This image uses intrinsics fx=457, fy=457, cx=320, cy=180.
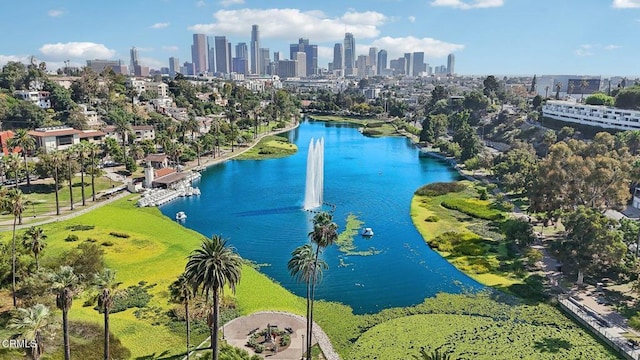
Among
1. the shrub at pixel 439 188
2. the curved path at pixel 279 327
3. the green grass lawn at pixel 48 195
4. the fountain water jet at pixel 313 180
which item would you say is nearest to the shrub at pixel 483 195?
the shrub at pixel 439 188

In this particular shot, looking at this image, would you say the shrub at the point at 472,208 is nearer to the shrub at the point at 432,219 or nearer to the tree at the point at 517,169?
the shrub at the point at 432,219

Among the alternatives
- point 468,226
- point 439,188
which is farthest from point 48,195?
point 439,188

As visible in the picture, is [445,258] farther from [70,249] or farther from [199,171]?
[199,171]

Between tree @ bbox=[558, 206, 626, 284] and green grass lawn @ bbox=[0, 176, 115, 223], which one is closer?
tree @ bbox=[558, 206, 626, 284]

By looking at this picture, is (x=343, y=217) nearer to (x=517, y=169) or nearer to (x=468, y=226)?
(x=468, y=226)

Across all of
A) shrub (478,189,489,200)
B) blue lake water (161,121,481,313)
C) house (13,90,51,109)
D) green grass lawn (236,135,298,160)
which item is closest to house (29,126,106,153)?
house (13,90,51,109)

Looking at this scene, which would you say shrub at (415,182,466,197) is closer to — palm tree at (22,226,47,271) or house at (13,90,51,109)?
palm tree at (22,226,47,271)
